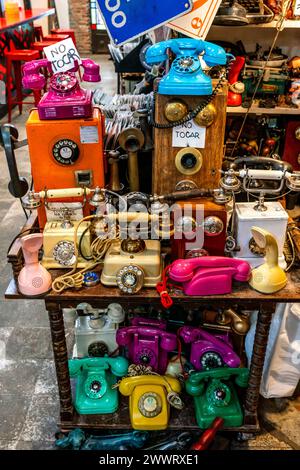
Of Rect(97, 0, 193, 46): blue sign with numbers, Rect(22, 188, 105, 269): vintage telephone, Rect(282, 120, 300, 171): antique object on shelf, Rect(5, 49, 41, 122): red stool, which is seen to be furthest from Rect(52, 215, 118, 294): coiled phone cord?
Rect(5, 49, 41, 122): red stool

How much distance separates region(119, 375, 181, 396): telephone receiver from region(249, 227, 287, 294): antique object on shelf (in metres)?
0.66

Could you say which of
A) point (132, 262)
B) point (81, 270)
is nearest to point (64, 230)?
point (81, 270)

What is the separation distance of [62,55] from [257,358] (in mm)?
1403

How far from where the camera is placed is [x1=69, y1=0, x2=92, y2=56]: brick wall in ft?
35.6

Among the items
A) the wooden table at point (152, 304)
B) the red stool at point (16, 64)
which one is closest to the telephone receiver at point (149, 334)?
the wooden table at point (152, 304)

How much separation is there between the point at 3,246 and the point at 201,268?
2359mm

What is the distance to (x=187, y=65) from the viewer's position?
1580 mm

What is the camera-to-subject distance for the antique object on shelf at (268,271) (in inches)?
59.9

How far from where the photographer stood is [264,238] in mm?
1506

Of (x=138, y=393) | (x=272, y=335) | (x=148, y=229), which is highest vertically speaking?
(x=148, y=229)

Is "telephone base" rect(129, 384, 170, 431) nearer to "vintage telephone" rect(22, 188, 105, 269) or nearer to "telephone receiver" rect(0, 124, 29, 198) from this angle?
"vintage telephone" rect(22, 188, 105, 269)

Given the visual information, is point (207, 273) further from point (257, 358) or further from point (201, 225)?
point (257, 358)
